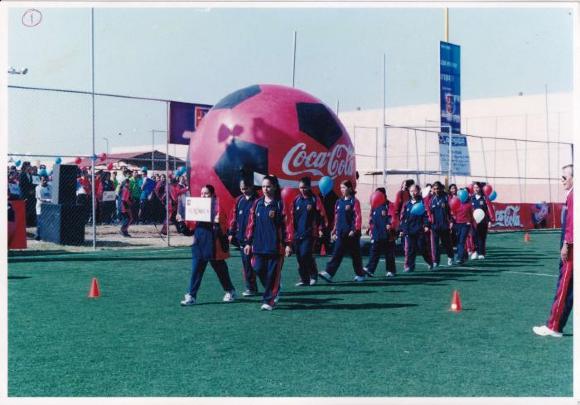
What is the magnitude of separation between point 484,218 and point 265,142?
18.0 feet

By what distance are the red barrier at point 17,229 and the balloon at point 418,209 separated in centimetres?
732

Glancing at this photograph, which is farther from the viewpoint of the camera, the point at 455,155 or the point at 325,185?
the point at 455,155

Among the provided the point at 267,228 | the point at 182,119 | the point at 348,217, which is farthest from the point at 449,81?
the point at 267,228

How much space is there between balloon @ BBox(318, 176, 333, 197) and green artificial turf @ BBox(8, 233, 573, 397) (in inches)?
89.2

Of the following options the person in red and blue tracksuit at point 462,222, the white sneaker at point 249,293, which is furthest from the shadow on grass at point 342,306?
the person in red and blue tracksuit at point 462,222

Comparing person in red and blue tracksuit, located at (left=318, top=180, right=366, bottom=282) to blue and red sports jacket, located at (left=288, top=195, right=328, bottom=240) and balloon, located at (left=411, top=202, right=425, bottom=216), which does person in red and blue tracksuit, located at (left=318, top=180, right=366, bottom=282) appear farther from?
balloon, located at (left=411, top=202, right=425, bottom=216)

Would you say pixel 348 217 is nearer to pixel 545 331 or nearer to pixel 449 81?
pixel 545 331

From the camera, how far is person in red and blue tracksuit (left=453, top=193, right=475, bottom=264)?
1489cm

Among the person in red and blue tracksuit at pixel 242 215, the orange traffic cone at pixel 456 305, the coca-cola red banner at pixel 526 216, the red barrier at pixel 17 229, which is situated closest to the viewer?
the red barrier at pixel 17 229

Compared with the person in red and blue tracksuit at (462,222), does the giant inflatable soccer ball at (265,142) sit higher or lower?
higher

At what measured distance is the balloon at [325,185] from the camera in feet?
45.1

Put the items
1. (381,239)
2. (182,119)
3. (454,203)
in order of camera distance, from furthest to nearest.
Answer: (182,119)
(454,203)
(381,239)

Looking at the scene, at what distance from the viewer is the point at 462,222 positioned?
15.2 m

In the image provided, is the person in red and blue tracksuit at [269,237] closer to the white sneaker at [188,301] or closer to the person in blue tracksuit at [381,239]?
the white sneaker at [188,301]
